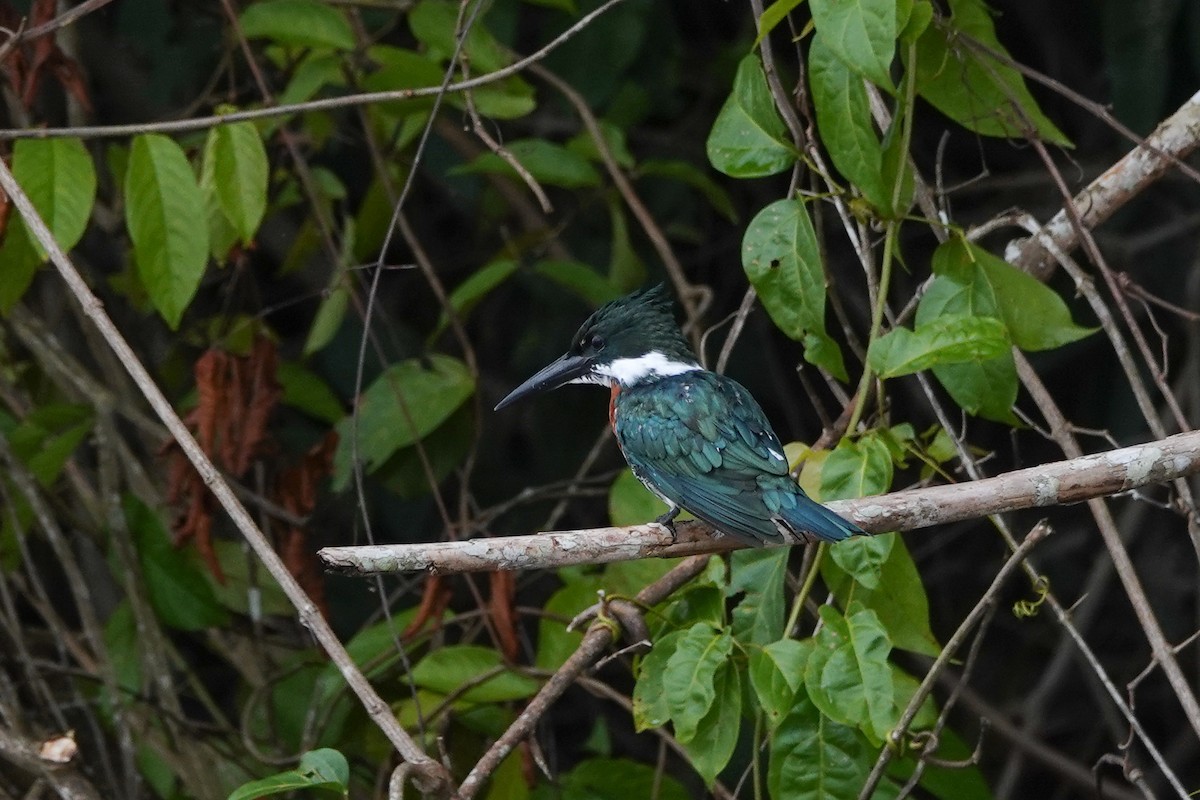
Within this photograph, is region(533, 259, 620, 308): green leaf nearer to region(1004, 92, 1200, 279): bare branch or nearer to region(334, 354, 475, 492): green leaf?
region(334, 354, 475, 492): green leaf

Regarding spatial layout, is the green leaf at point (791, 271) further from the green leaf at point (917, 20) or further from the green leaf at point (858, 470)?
the green leaf at point (917, 20)

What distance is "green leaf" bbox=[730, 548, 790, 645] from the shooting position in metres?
2.20

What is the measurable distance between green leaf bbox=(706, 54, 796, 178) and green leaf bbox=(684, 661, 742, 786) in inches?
29.4

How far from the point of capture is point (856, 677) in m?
1.89

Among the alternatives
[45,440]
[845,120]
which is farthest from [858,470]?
[45,440]

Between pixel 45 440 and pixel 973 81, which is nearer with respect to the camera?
pixel 973 81

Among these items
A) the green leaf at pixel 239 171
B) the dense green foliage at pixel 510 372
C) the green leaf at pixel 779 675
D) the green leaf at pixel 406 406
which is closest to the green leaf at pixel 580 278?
the dense green foliage at pixel 510 372

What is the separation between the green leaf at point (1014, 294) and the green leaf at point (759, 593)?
0.47 metres

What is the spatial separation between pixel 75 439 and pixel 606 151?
133cm

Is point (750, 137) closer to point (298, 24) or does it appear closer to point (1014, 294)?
point (1014, 294)

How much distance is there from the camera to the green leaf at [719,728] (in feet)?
6.57

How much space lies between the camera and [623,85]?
3906 millimetres

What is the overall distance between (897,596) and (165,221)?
4.45 feet

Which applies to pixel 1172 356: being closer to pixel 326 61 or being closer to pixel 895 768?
pixel 895 768
